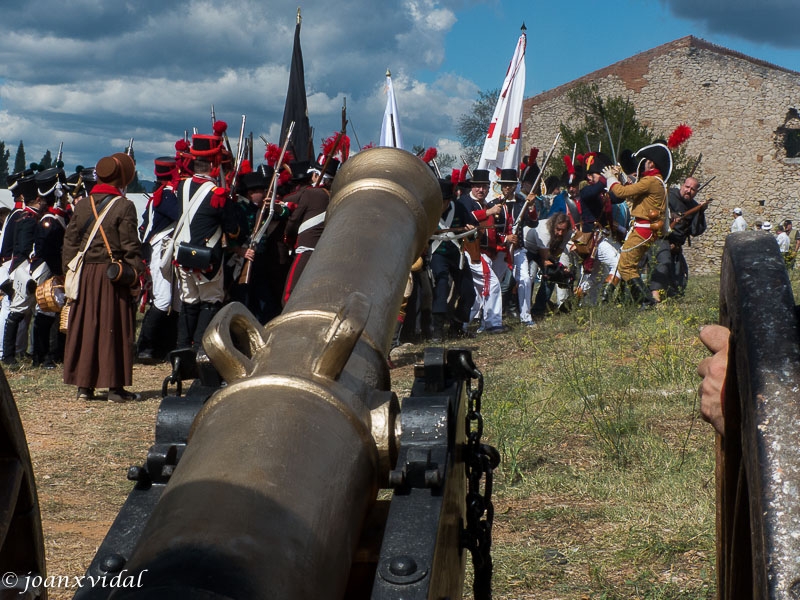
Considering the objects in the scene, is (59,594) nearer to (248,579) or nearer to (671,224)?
(248,579)

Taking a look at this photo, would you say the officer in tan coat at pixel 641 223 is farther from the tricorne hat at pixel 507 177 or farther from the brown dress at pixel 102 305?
the brown dress at pixel 102 305

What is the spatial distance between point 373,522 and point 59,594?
91.3 inches

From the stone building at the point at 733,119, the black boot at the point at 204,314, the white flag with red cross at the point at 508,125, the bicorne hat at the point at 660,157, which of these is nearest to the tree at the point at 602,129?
the stone building at the point at 733,119

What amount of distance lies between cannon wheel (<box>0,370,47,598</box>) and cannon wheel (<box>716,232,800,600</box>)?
53.8 inches

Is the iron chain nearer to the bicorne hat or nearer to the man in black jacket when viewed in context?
the man in black jacket

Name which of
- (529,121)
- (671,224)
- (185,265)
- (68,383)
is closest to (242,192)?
(185,265)

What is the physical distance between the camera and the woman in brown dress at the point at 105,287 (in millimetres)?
7828

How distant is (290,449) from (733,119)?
33.6 metres

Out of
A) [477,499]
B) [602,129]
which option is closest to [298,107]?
[477,499]

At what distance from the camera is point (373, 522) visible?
2.19m

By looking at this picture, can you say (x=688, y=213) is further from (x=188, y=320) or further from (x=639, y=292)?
(x=188, y=320)

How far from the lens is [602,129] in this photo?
1254 inches

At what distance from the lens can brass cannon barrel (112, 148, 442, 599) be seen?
1540mm

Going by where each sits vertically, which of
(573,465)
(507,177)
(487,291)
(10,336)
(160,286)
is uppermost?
(507,177)
